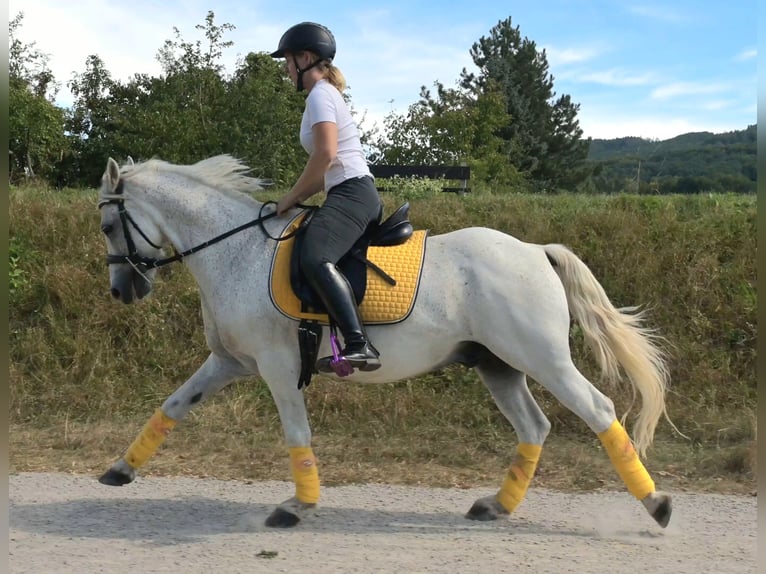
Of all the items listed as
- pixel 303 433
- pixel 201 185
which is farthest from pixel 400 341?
pixel 201 185

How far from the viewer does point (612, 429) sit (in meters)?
4.38

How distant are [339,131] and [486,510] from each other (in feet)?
8.38

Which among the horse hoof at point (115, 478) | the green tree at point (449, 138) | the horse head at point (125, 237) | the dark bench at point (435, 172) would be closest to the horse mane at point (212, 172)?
the horse head at point (125, 237)

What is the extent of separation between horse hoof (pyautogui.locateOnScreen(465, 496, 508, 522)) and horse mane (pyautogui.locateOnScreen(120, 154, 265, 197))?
8.28ft

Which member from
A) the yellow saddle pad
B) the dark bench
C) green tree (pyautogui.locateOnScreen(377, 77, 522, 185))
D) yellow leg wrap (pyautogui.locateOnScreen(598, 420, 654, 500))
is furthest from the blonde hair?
green tree (pyautogui.locateOnScreen(377, 77, 522, 185))

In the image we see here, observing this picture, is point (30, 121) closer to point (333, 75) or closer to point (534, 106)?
point (333, 75)

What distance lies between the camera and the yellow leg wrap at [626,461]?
14.3ft

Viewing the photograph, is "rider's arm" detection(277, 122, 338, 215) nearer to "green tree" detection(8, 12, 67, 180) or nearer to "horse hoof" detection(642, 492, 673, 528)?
"horse hoof" detection(642, 492, 673, 528)

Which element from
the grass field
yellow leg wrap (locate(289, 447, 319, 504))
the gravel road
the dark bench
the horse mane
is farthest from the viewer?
the dark bench

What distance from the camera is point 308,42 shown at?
4539mm

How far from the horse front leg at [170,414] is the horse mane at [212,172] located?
3.79 feet

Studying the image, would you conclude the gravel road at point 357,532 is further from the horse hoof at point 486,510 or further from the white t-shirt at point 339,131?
the white t-shirt at point 339,131

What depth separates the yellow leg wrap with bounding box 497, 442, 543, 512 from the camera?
4711 mm

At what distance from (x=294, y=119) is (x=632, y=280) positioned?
10.9m
